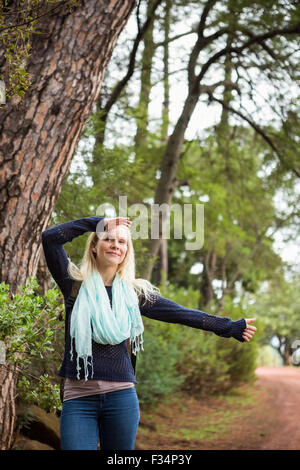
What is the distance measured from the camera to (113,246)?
308 cm

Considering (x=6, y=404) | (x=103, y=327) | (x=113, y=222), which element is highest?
(x=113, y=222)

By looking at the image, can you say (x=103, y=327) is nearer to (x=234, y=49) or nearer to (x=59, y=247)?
(x=59, y=247)

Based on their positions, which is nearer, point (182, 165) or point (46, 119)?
point (46, 119)

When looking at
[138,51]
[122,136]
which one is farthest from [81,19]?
[138,51]

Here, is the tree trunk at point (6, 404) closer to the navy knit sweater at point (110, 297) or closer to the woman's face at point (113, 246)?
the navy knit sweater at point (110, 297)

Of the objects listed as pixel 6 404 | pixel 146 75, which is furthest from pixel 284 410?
pixel 6 404

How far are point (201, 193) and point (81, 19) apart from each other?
946 cm

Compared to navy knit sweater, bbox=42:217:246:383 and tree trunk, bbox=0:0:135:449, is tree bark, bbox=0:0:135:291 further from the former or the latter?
navy knit sweater, bbox=42:217:246:383

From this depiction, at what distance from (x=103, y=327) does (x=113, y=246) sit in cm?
45

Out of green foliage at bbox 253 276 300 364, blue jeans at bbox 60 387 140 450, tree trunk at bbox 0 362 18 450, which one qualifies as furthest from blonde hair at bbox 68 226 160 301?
green foliage at bbox 253 276 300 364

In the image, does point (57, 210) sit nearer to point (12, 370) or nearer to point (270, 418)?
point (12, 370)

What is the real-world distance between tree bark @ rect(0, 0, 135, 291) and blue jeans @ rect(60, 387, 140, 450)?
1.40 metres

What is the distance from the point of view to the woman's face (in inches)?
121

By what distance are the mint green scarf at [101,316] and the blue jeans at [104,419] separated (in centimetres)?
15
